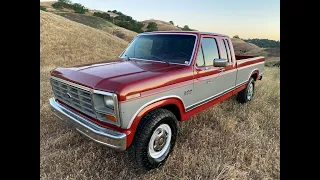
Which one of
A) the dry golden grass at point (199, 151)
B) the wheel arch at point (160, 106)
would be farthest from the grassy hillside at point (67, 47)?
the wheel arch at point (160, 106)

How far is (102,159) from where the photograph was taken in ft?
10.9

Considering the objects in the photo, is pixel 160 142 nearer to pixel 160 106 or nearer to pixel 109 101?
pixel 160 106

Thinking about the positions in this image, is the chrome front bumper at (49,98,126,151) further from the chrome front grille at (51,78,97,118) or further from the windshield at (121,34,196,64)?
the windshield at (121,34,196,64)

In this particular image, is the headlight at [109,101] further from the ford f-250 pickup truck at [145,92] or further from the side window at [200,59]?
the side window at [200,59]

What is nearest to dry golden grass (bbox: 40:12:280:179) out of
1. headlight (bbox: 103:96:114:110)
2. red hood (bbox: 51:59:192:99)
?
headlight (bbox: 103:96:114:110)

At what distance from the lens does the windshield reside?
3865mm

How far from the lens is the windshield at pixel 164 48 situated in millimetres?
3865

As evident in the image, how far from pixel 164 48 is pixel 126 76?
4.72ft

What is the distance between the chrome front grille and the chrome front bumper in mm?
123

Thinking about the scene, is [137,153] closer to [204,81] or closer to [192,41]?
[204,81]

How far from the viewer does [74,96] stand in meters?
3.18
